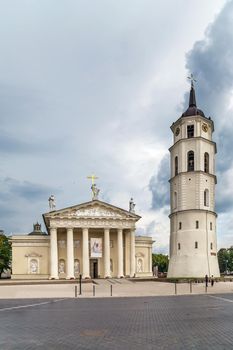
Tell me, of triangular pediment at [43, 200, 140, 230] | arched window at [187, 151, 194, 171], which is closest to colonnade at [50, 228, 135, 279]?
triangular pediment at [43, 200, 140, 230]

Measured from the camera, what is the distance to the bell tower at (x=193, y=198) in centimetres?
6900

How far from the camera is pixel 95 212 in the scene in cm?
8100

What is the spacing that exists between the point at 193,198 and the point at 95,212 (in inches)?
742

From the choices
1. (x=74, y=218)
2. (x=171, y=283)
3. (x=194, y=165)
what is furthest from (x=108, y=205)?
(x=171, y=283)

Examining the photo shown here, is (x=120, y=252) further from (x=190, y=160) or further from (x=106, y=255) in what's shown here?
(x=190, y=160)

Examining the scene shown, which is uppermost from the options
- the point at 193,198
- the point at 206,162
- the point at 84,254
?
the point at 206,162

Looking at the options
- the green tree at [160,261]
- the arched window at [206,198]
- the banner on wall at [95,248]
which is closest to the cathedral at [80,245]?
the banner on wall at [95,248]

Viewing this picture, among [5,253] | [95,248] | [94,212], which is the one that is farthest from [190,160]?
[5,253]

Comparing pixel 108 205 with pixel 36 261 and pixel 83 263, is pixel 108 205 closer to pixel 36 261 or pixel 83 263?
pixel 83 263

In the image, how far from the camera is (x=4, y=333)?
53.5 ft

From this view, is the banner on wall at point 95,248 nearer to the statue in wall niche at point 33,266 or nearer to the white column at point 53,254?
the white column at point 53,254

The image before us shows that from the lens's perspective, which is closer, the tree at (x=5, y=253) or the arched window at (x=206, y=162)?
the arched window at (x=206, y=162)

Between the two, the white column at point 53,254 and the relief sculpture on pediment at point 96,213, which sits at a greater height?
the relief sculpture on pediment at point 96,213

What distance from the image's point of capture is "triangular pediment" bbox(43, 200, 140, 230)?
79.9 metres
